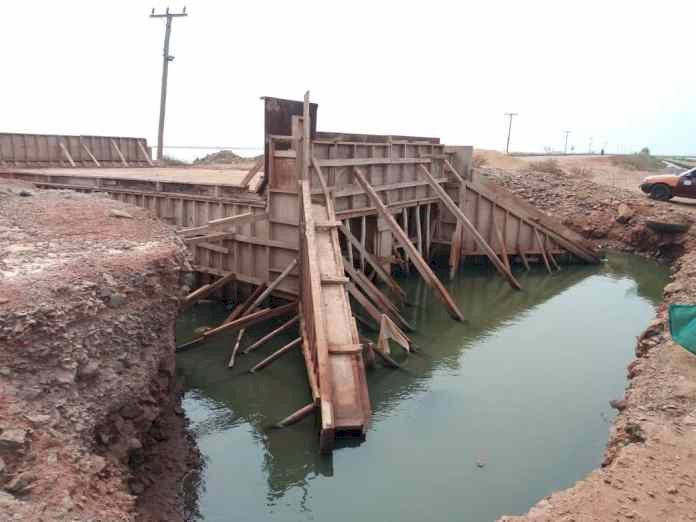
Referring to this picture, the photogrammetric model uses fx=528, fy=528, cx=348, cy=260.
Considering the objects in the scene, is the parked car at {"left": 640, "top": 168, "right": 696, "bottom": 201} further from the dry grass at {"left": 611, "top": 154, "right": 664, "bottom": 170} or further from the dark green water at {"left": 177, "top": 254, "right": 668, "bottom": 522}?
the dry grass at {"left": 611, "top": 154, "right": 664, "bottom": 170}

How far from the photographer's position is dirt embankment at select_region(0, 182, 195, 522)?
162 inches

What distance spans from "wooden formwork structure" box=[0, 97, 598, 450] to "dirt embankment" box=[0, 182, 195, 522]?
7.31ft

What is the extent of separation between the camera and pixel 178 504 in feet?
21.0

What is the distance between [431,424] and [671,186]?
19.9 m

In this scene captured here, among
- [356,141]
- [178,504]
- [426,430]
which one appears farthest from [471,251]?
[178,504]

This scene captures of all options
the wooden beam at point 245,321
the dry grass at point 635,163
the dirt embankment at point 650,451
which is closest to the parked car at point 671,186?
the dirt embankment at point 650,451

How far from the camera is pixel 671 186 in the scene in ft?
75.2

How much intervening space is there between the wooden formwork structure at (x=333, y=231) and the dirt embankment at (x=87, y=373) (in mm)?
2228

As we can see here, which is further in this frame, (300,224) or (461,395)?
(300,224)

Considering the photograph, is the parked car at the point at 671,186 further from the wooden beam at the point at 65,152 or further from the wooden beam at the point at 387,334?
the wooden beam at the point at 65,152

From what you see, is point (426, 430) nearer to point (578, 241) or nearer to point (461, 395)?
point (461, 395)

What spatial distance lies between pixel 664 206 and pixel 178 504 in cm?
2219

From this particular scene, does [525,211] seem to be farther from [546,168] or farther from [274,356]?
[546,168]

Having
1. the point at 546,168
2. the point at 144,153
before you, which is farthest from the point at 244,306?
the point at 546,168
